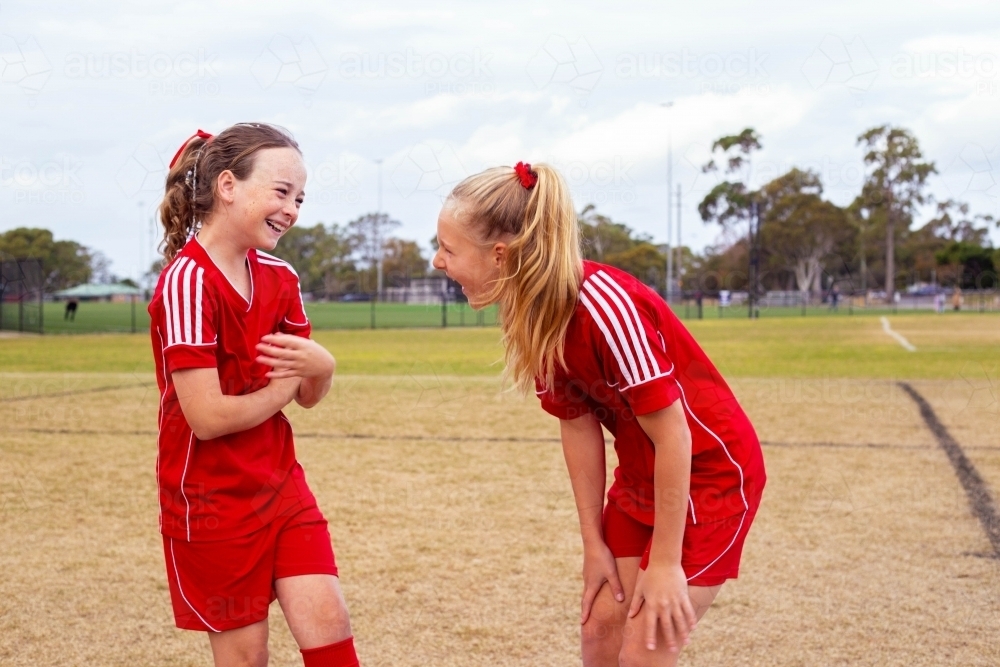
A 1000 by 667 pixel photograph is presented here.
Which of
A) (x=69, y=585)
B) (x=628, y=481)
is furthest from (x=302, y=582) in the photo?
(x=69, y=585)

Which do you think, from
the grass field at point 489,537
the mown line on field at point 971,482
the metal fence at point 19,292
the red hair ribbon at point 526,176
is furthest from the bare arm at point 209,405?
the metal fence at point 19,292

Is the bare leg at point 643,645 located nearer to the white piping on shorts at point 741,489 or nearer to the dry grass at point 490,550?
the white piping on shorts at point 741,489

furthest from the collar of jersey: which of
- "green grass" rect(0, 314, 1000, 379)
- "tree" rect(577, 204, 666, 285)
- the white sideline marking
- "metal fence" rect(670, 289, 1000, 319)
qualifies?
"tree" rect(577, 204, 666, 285)

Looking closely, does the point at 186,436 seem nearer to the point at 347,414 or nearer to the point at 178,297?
the point at 178,297

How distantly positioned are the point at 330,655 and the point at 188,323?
883 mm

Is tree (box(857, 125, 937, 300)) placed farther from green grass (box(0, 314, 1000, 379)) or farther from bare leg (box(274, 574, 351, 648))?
bare leg (box(274, 574, 351, 648))

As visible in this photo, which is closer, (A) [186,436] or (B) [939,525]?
(A) [186,436]

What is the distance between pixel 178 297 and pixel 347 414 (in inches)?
344

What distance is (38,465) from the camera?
7.99 meters

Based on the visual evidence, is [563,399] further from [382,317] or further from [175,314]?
[382,317]

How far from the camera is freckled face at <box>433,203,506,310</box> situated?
2.49 meters

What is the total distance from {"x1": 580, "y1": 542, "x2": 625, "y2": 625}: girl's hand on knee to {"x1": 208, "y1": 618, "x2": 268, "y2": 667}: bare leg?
83cm

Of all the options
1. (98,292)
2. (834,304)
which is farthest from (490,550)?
(98,292)

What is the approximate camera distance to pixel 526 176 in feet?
8.04
